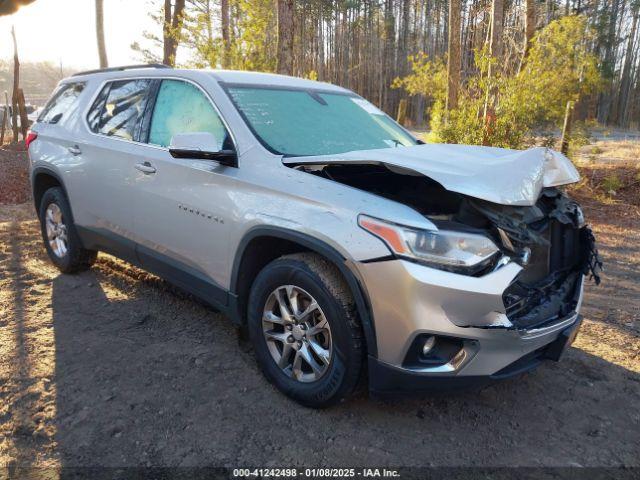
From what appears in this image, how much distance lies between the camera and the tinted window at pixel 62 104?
4.79 m

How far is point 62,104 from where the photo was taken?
498 centimetres

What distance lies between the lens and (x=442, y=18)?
1719 inches

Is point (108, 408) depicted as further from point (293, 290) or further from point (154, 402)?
point (293, 290)

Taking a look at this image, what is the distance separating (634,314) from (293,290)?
10.6ft

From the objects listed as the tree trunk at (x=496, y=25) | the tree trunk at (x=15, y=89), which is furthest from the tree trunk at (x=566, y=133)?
the tree trunk at (x=15, y=89)

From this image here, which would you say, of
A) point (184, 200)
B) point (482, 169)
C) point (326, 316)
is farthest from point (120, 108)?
point (482, 169)

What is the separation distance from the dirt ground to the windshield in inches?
58.4

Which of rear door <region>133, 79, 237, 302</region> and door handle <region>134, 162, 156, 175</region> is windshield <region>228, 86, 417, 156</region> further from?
door handle <region>134, 162, 156, 175</region>

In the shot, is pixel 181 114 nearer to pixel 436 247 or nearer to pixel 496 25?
pixel 436 247

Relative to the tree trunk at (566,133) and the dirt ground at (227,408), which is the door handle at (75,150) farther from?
the tree trunk at (566,133)

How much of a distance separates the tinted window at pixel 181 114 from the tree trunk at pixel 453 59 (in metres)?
9.11

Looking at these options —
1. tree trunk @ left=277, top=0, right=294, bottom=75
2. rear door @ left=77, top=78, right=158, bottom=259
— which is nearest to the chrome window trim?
rear door @ left=77, top=78, right=158, bottom=259

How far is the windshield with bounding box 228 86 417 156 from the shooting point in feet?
10.8

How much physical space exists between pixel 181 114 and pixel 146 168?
457 mm
